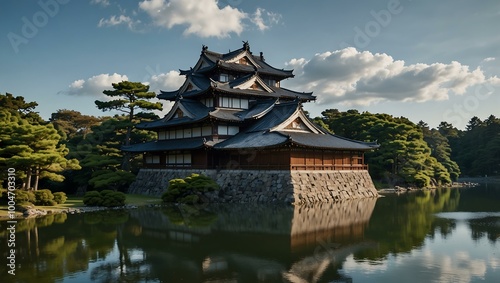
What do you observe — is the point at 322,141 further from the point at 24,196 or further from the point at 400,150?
the point at 24,196

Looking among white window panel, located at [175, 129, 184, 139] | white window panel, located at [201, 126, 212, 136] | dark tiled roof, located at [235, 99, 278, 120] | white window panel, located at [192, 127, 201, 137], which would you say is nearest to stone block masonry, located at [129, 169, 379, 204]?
white window panel, located at [201, 126, 212, 136]

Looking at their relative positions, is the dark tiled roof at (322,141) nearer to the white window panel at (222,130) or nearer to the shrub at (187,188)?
the white window panel at (222,130)

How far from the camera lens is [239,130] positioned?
119 feet

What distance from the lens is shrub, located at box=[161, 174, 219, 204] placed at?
28.1 metres

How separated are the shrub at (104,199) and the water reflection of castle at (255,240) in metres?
2.48

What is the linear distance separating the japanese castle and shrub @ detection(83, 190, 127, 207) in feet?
26.9

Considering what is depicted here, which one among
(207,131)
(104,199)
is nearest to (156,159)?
(207,131)

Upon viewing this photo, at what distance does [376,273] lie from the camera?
37.5 feet

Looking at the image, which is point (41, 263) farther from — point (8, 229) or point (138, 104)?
point (138, 104)

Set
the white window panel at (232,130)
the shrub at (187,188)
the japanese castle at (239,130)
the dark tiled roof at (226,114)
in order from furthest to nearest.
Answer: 1. the white window panel at (232,130)
2. the dark tiled roof at (226,114)
3. the japanese castle at (239,130)
4. the shrub at (187,188)

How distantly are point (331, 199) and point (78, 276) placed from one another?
71.8ft

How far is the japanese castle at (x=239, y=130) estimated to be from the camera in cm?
3038

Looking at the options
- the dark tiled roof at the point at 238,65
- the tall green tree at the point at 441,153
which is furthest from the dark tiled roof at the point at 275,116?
the tall green tree at the point at 441,153

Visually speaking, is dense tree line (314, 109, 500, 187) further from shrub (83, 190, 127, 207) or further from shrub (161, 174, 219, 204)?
shrub (83, 190, 127, 207)
